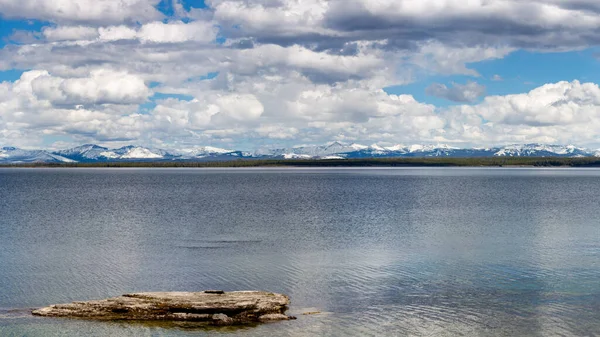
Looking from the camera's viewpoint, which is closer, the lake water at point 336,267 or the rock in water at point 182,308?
the lake water at point 336,267

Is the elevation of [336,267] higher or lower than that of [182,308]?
lower

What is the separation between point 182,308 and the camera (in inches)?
1206

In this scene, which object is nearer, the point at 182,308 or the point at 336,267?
the point at 182,308

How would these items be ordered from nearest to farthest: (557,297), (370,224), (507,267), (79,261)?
(557,297), (507,267), (79,261), (370,224)

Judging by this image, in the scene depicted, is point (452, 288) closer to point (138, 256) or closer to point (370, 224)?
point (138, 256)

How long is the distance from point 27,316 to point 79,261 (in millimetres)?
16146

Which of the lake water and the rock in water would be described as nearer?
the lake water

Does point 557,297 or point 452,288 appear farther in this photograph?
point 452,288

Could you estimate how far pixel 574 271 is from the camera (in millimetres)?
41625

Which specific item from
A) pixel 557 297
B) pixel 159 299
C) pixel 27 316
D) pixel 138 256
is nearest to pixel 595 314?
pixel 557 297

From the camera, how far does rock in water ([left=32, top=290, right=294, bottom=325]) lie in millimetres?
30469

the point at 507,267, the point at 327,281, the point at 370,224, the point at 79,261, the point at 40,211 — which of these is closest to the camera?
the point at 327,281

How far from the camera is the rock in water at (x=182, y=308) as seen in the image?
3047 centimetres

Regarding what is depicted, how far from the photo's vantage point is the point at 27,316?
31141 millimetres
